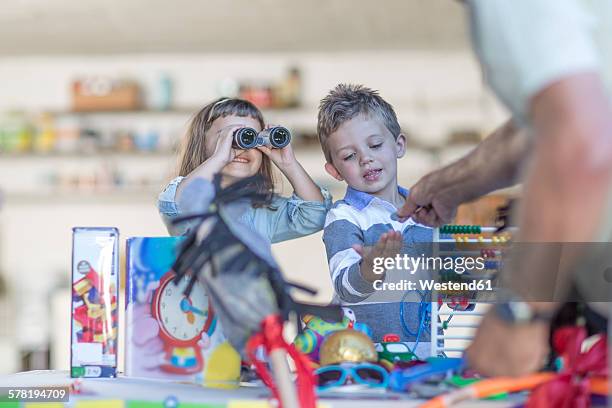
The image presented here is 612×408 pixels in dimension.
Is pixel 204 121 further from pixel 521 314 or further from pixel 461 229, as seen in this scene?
pixel 521 314

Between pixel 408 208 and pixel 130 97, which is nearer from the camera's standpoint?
pixel 408 208

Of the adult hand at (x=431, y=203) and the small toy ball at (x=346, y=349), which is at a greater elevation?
the adult hand at (x=431, y=203)

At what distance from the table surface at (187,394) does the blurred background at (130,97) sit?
9.39 feet

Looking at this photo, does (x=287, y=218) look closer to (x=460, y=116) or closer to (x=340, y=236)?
(x=340, y=236)

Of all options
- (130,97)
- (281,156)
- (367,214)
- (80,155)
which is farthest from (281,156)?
(80,155)

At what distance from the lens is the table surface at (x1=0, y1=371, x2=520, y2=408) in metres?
0.56

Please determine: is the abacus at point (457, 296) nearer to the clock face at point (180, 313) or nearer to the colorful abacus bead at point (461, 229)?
the colorful abacus bead at point (461, 229)

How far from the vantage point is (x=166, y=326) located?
0.68 metres

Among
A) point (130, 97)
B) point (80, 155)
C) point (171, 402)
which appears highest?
point (130, 97)

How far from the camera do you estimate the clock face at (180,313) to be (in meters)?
0.68

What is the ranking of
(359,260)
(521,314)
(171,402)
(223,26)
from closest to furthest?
(521,314), (171,402), (359,260), (223,26)

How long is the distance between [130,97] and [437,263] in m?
3.28

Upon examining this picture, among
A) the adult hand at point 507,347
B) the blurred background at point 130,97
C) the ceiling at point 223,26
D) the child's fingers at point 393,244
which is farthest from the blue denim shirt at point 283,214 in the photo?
the blurred background at point 130,97

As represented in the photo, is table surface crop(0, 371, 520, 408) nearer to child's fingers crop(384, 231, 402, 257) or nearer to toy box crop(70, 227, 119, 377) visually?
toy box crop(70, 227, 119, 377)
